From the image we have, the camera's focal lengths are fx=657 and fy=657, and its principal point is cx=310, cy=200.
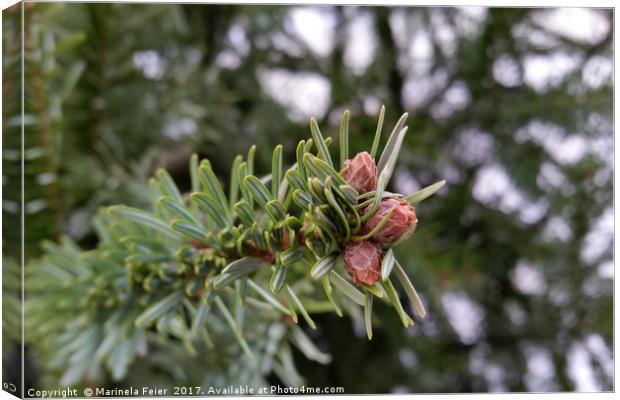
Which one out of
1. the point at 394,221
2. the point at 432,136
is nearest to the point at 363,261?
the point at 394,221

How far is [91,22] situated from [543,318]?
1.07ft

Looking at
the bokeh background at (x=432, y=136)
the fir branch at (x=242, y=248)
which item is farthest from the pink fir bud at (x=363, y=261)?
the bokeh background at (x=432, y=136)

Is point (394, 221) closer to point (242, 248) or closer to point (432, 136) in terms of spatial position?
point (242, 248)

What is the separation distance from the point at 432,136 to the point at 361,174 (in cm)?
27

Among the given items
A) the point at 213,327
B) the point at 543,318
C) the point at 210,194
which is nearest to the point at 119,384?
the point at 213,327

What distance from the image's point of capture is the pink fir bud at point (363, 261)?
0.14 meters

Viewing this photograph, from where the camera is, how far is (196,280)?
0.64 feet

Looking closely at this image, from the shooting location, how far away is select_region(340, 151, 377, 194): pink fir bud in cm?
14

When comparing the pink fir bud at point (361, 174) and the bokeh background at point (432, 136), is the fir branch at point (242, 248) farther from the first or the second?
the bokeh background at point (432, 136)

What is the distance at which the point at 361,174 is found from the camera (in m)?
0.14

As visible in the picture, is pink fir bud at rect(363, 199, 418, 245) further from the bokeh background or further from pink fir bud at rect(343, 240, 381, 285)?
the bokeh background

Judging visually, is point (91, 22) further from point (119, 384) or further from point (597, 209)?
point (597, 209)

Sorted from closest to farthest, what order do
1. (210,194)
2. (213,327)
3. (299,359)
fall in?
(210,194) < (213,327) < (299,359)

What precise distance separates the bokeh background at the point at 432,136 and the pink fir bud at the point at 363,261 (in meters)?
0.21
